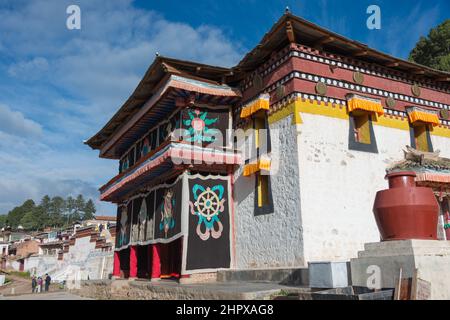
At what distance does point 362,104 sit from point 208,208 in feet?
17.2

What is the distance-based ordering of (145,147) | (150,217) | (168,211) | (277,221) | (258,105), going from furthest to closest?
1. (145,147)
2. (150,217)
3. (168,211)
4. (258,105)
5. (277,221)

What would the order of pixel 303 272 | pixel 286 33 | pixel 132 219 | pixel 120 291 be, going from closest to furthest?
pixel 303 272
pixel 286 33
pixel 120 291
pixel 132 219

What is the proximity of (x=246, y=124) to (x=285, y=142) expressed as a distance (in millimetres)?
2056

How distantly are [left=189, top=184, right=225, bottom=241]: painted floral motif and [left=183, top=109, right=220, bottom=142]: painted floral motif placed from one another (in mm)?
1532

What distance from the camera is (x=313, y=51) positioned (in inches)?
426

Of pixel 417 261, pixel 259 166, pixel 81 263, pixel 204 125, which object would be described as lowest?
pixel 81 263

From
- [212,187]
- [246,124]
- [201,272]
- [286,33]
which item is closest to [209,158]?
[212,187]

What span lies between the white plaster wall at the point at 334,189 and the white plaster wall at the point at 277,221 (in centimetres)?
26

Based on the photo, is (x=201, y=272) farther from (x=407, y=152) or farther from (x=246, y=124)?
(x=407, y=152)

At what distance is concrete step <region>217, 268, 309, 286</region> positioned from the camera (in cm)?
845

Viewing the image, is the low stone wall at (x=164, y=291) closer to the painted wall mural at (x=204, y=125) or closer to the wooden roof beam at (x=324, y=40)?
the painted wall mural at (x=204, y=125)

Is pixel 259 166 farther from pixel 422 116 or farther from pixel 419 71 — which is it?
pixel 419 71

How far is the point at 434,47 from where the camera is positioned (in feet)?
79.6

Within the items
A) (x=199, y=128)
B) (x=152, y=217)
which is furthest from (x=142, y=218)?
(x=199, y=128)
